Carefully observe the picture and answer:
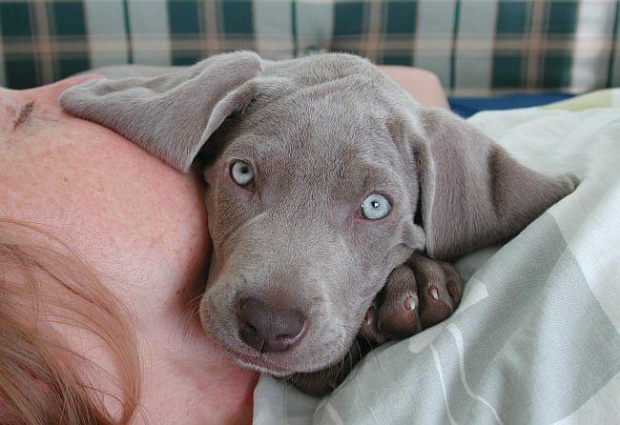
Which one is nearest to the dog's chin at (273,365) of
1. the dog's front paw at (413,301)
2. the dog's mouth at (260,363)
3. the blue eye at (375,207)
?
the dog's mouth at (260,363)

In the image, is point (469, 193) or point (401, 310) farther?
point (469, 193)

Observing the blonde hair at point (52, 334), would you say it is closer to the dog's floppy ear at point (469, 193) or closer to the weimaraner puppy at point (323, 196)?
the weimaraner puppy at point (323, 196)

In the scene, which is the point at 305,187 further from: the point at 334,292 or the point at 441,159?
the point at 441,159

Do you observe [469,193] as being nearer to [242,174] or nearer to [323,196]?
[323,196]

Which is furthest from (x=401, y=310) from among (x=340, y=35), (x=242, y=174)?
(x=340, y=35)

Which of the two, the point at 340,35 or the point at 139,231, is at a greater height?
the point at 139,231
